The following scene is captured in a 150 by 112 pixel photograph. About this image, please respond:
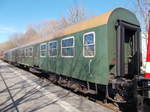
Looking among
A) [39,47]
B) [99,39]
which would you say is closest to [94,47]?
[99,39]

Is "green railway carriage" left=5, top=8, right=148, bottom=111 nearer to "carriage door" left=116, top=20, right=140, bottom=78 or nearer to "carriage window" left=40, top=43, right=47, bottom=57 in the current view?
"carriage door" left=116, top=20, right=140, bottom=78

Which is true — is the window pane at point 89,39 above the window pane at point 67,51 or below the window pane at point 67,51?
above

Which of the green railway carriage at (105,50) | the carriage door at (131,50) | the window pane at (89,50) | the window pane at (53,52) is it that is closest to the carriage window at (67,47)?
the green railway carriage at (105,50)

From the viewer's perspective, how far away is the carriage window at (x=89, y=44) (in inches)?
285

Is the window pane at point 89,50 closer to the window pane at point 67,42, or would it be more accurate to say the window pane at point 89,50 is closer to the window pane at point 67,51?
the window pane at point 67,51

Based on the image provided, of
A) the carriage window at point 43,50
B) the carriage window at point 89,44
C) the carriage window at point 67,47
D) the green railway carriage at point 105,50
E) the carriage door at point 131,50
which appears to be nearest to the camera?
the green railway carriage at point 105,50

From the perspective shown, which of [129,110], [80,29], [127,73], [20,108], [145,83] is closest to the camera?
[145,83]

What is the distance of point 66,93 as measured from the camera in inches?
331

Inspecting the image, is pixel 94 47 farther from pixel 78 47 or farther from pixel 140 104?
pixel 140 104

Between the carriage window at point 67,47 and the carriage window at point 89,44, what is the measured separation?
118 cm

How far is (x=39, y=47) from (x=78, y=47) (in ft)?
22.7

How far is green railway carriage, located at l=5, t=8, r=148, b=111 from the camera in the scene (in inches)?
260

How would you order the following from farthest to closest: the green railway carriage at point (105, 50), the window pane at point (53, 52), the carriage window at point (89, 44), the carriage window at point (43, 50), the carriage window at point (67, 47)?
the carriage window at point (43, 50) → the window pane at point (53, 52) → the carriage window at point (67, 47) → the carriage window at point (89, 44) → the green railway carriage at point (105, 50)

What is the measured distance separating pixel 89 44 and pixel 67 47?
2050mm
